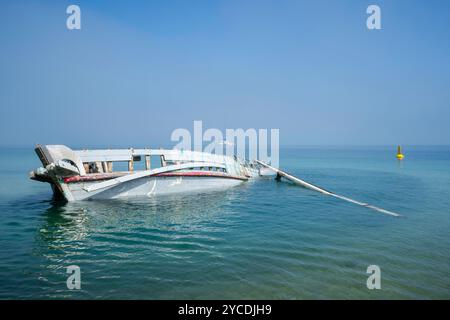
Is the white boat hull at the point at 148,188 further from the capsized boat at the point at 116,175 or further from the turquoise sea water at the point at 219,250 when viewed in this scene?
the turquoise sea water at the point at 219,250

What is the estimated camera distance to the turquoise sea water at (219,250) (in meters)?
7.66

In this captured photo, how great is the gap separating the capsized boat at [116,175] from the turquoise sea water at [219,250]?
3.96 ft

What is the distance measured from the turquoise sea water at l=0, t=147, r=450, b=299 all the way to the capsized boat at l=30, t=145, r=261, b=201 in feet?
3.96

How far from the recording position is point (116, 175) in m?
18.1

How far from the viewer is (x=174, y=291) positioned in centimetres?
747

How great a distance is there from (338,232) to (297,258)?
4083 mm

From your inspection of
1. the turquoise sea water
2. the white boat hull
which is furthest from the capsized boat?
the turquoise sea water

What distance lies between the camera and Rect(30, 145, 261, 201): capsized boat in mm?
16609

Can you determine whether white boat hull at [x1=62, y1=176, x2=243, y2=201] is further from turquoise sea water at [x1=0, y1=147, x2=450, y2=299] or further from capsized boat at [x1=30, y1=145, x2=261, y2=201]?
turquoise sea water at [x1=0, y1=147, x2=450, y2=299]

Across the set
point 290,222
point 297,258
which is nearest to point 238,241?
point 297,258
